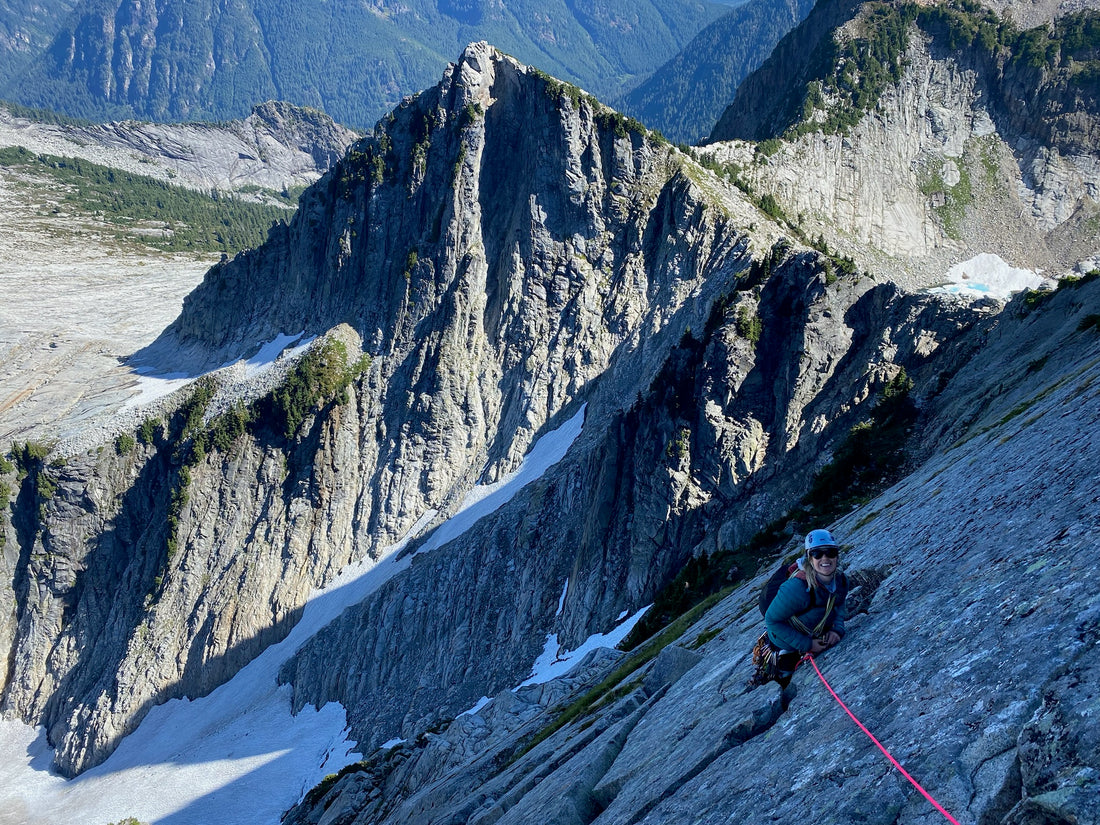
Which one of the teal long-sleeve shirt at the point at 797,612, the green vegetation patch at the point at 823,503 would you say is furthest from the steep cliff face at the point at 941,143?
the teal long-sleeve shirt at the point at 797,612

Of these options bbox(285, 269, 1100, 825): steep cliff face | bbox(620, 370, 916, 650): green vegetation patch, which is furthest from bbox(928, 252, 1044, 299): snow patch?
bbox(285, 269, 1100, 825): steep cliff face

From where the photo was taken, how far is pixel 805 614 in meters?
11.3

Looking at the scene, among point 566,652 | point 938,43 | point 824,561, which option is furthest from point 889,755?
point 938,43

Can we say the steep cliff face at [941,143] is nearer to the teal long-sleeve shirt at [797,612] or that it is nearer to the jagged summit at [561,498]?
the jagged summit at [561,498]

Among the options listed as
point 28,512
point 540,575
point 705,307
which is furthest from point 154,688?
point 705,307

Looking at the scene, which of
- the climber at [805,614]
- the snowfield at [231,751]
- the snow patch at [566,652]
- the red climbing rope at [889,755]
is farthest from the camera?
the snowfield at [231,751]

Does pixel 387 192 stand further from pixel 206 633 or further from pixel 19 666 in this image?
pixel 19 666

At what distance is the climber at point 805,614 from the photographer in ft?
35.8

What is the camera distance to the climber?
10898 mm

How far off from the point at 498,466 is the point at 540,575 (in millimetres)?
21178

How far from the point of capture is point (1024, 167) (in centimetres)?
9188

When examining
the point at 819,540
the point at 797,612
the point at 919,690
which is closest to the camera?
the point at 919,690

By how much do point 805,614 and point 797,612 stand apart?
0.50 feet

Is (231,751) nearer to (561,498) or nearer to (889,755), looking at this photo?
(561,498)
